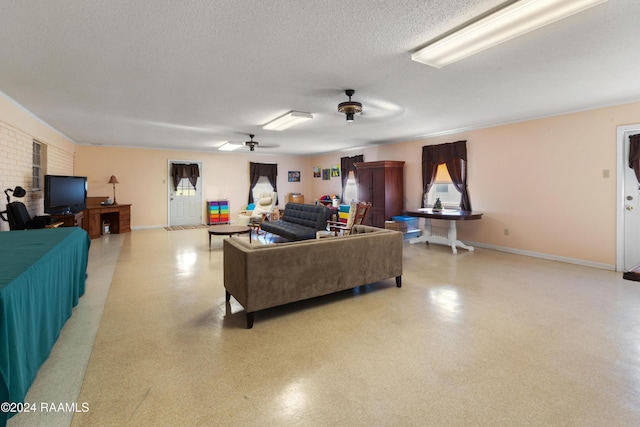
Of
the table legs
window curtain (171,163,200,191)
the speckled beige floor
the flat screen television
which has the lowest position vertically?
the speckled beige floor

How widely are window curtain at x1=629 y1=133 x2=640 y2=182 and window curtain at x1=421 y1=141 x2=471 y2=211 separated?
230 centimetres

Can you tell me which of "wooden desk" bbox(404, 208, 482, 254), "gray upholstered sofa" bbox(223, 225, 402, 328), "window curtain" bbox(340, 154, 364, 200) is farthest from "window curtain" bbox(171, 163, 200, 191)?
"gray upholstered sofa" bbox(223, 225, 402, 328)

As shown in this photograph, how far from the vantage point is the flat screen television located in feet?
15.7

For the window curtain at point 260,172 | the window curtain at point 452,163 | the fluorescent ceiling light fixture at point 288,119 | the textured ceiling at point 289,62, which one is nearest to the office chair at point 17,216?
the textured ceiling at point 289,62

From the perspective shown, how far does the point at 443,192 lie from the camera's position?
21.3 ft

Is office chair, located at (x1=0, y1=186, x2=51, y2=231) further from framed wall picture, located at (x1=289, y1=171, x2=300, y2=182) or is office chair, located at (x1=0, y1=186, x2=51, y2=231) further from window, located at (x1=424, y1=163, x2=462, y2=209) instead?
framed wall picture, located at (x1=289, y1=171, x2=300, y2=182)

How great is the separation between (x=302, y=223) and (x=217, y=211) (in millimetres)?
4399

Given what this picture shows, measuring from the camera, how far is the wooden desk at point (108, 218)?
6629mm

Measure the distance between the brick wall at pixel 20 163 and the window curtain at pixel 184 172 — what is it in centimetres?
Result: 305

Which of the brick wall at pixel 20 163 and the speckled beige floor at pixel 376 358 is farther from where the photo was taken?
the brick wall at pixel 20 163

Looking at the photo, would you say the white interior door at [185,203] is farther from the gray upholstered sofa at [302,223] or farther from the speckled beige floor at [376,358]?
the speckled beige floor at [376,358]

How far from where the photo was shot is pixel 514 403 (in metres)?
1.64

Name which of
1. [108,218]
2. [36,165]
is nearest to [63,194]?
[36,165]

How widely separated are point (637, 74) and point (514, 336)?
3156mm
